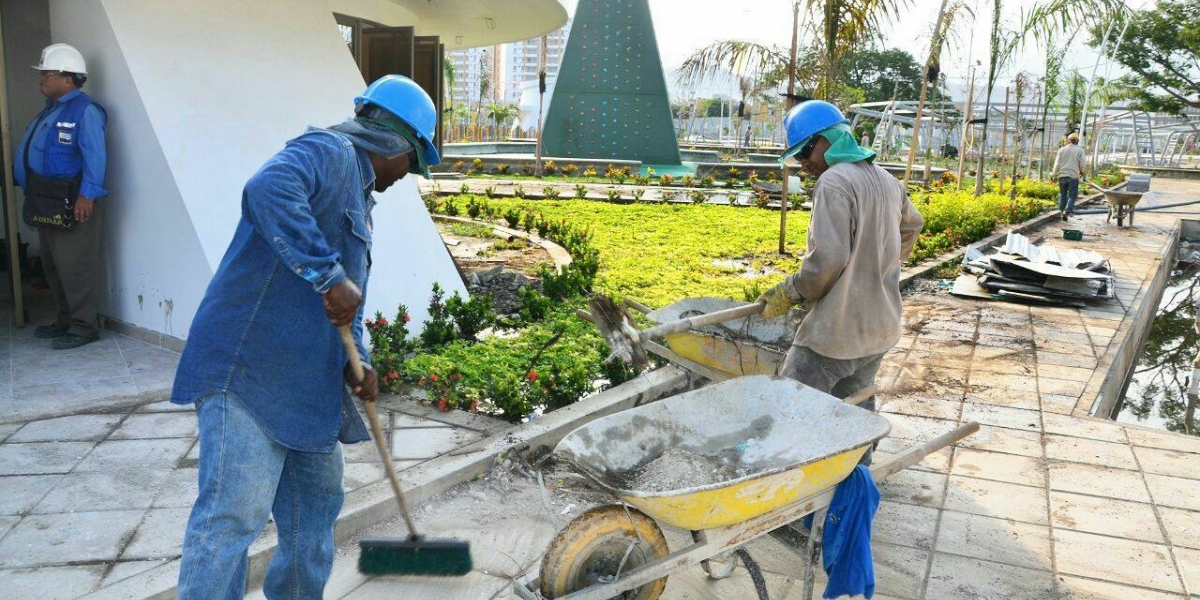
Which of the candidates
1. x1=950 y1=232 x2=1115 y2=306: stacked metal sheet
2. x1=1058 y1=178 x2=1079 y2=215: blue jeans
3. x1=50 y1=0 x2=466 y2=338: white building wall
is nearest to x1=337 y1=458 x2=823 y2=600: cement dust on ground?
x1=50 y1=0 x2=466 y2=338: white building wall

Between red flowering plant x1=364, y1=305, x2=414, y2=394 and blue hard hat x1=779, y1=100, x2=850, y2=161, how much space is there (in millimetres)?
2569

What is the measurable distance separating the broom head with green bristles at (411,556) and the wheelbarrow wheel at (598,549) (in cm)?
60

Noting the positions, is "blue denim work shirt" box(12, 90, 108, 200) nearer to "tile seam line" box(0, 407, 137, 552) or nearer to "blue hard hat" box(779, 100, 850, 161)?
"tile seam line" box(0, 407, 137, 552)

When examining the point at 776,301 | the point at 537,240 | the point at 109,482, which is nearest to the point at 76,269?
the point at 109,482

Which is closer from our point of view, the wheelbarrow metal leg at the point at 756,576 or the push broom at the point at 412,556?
the wheelbarrow metal leg at the point at 756,576

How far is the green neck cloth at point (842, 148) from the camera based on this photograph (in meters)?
3.96

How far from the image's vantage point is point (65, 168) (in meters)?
5.71

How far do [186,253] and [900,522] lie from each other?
436cm

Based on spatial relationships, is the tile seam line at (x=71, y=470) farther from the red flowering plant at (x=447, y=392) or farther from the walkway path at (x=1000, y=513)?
the red flowering plant at (x=447, y=392)

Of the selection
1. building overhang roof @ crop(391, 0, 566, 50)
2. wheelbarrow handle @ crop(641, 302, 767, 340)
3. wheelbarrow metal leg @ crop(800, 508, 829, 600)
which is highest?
building overhang roof @ crop(391, 0, 566, 50)

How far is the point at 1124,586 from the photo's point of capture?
3723mm

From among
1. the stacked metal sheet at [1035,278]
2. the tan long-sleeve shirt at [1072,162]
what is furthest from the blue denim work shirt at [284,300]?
the tan long-sleeve shirt at [1072,162]

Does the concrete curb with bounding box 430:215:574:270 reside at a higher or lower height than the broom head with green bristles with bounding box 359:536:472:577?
higher

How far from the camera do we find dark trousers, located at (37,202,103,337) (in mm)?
5816
